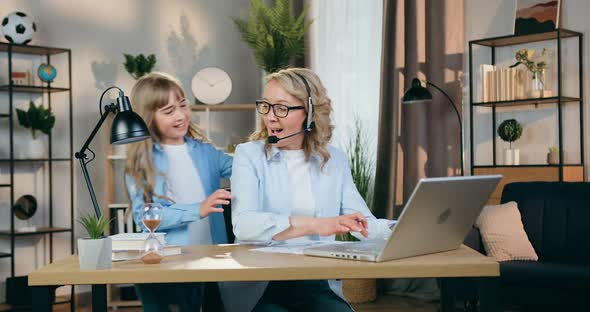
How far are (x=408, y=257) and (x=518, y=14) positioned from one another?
134 inches

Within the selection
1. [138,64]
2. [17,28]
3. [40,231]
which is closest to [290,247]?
[40,231]

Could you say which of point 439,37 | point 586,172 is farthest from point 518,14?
point 586,172

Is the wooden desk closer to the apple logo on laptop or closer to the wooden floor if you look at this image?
the apple logo on laptop

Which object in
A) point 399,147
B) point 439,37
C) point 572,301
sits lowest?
point 572,301

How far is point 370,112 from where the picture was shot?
5.73 metres

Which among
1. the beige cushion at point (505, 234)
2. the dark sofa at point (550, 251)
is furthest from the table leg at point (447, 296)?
the beige cushion at point (505, 234)

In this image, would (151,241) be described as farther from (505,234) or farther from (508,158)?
(508,158)

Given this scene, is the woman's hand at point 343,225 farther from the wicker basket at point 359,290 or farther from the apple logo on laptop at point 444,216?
the wicker basket at point 359,290

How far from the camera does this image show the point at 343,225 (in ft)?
7.09

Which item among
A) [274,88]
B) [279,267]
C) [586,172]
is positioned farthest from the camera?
[586,172]

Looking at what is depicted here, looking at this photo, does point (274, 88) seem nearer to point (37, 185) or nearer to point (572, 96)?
point (572, 96)

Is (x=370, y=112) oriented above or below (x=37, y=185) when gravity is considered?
above

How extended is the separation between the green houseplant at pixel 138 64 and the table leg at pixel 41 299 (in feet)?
12.5

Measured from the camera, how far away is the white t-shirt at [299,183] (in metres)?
2.45
